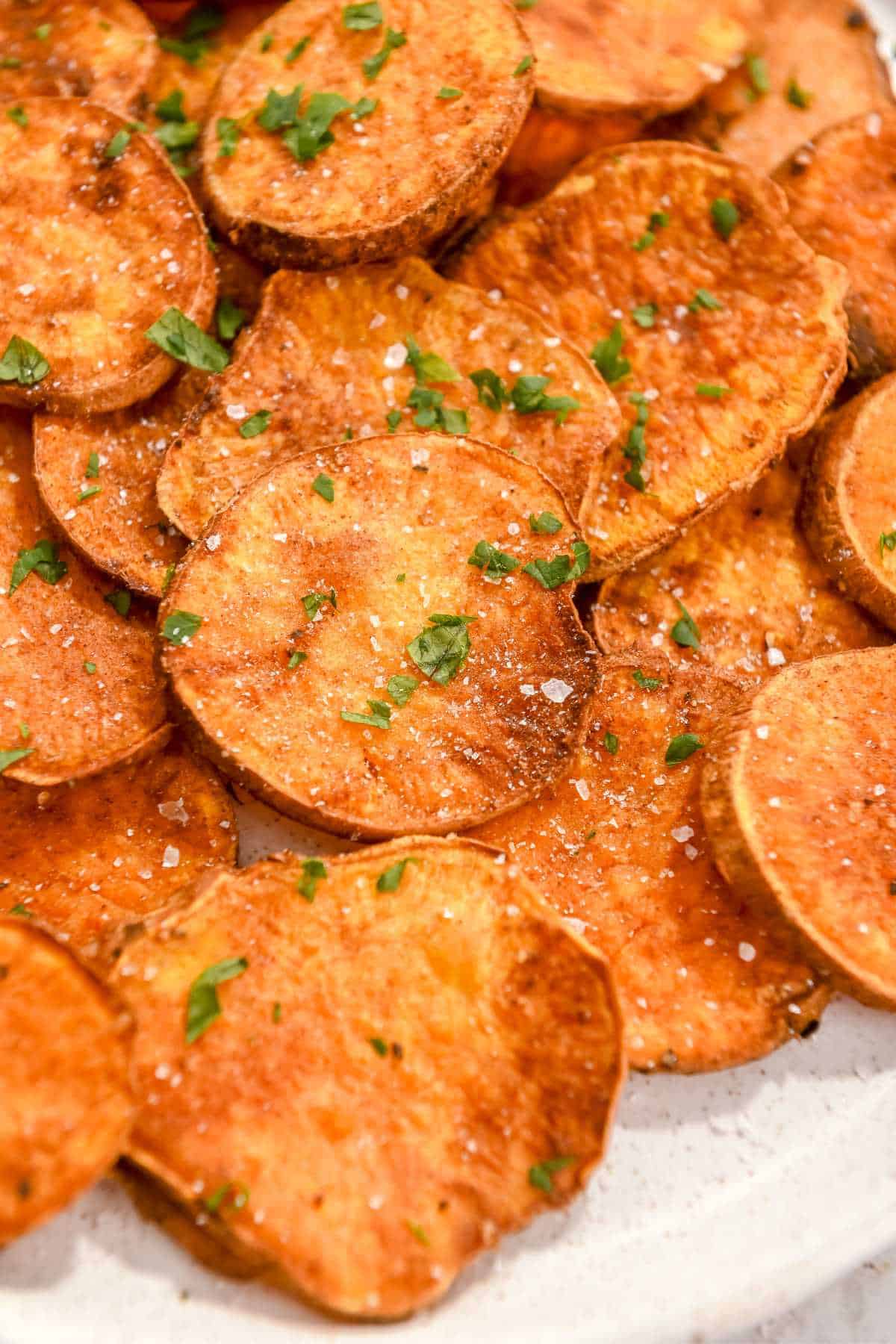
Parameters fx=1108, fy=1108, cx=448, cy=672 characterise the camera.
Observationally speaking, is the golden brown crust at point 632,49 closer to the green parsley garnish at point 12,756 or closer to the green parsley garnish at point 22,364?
the green parsley garnish at point 22,364

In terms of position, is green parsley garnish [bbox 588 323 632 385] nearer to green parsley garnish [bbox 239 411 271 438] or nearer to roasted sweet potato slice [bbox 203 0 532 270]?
roasted sweet potato slice [bbox 203 0 532 270]

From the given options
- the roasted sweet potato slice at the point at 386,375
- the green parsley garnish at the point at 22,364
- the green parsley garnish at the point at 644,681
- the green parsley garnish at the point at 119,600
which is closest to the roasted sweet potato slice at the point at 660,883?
the green parsley garnish at the point at 644,681

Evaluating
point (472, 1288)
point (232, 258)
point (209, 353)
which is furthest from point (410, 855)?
point (232, 258)

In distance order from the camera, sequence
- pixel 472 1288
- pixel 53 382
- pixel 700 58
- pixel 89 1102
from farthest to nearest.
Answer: pixel 700 58, pixel 53 382, pixel 472 1288, pixel 89 1102

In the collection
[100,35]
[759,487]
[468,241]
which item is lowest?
[759,487]

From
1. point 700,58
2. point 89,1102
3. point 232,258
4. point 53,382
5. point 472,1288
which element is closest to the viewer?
point 89,1102

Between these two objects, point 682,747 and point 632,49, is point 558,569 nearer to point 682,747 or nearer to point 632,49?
point 682,747

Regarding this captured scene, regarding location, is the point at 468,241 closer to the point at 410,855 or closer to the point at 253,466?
the point at 253,466
